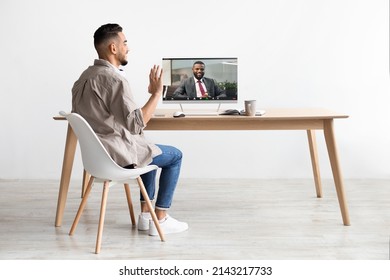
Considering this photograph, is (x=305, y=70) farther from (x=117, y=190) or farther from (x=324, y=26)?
(x=117, y=190)

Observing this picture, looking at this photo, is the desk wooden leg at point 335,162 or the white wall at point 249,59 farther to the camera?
the white wall at point 249,59

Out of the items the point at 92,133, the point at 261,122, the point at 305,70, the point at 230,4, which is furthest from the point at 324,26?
the point at 92,133

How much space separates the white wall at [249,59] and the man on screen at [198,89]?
1.33 m

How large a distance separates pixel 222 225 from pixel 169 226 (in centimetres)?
35

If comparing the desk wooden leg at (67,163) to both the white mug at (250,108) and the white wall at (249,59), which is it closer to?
the white mug at (250,108)

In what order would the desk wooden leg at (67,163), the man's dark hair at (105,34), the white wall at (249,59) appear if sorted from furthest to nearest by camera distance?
the white wall at (249,59), the desk wooden leg at (67,163), the man's dark hair at (105,34)

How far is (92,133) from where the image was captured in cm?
336

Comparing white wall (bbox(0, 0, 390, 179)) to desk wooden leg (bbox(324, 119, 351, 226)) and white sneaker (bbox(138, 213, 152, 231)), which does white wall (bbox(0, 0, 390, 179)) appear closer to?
desk wooden leg (bbox(324, 119, 351, 226))

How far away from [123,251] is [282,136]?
8.03ft

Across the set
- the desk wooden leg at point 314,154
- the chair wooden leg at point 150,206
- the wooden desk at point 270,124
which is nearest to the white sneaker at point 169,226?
the chair wooden leg at point 150,206

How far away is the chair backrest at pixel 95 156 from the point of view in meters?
3.37

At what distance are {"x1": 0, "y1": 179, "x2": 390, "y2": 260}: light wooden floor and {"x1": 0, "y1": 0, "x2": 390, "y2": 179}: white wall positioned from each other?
0.35m

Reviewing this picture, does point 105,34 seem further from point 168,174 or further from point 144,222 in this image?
point 144,222

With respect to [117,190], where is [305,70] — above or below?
above
